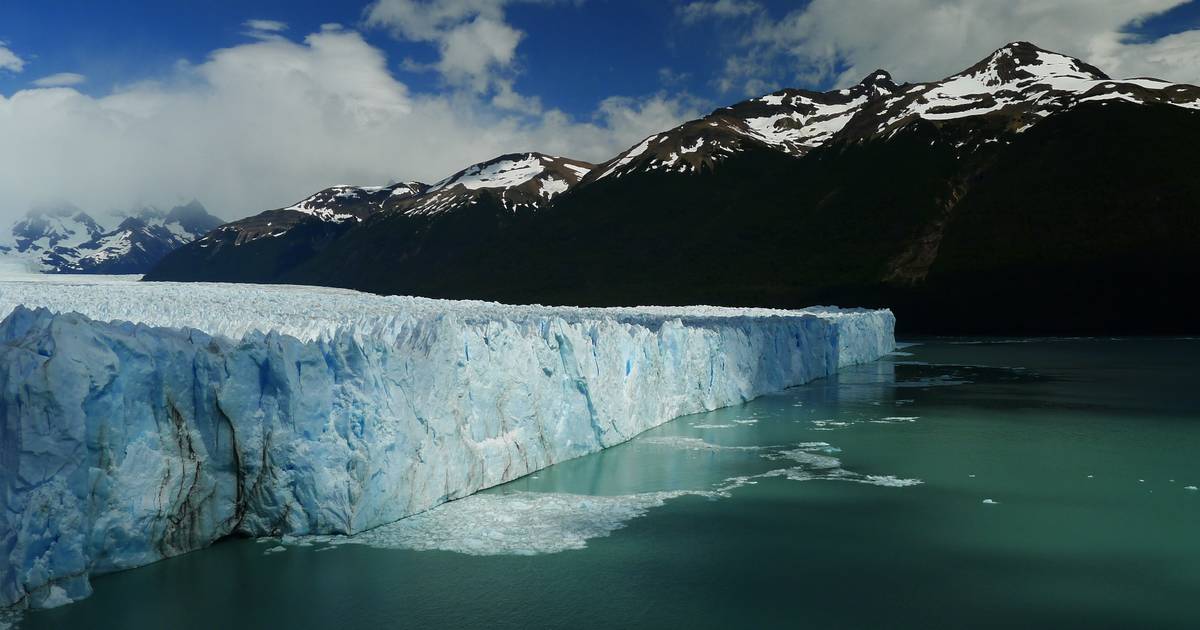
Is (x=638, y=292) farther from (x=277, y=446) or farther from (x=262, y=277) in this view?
(x=262, y=277)

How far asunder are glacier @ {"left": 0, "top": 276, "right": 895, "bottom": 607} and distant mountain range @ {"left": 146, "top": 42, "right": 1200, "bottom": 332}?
180 feet

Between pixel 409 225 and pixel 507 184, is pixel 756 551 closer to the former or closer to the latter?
pixel 409 225

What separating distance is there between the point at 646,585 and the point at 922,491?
571 centimetres

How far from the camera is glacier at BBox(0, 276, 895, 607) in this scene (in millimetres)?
6840

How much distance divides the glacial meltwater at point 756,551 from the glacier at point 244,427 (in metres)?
0.34

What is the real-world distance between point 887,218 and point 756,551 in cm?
6985

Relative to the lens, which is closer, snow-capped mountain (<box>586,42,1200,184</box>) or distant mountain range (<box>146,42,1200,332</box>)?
distant mountain range (<box>146,42,1200,332</box>)

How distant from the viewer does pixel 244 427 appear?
8453 millimetres

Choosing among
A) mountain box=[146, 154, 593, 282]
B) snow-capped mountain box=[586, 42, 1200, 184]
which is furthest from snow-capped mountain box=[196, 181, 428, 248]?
snow-capped mountain box=[586, 42, 1200, 184]

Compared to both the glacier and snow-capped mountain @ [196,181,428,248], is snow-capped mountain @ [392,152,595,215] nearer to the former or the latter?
snow-capped mountain @ [196,181,428,248]

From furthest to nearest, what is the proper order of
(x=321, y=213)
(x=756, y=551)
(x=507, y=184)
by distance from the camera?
(x=321, y=213)
(x=507, y=184)
(x=756, y=551)

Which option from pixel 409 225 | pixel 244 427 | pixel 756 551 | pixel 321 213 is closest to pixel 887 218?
pixel 756 551

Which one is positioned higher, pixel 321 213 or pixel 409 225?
pixel 321 213

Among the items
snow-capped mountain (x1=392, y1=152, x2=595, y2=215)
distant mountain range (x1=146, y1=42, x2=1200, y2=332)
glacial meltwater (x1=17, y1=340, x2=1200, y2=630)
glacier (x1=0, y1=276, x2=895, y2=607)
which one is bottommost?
glacial meltwater (x1=17, y1=340, x2=1200, y2=630)
